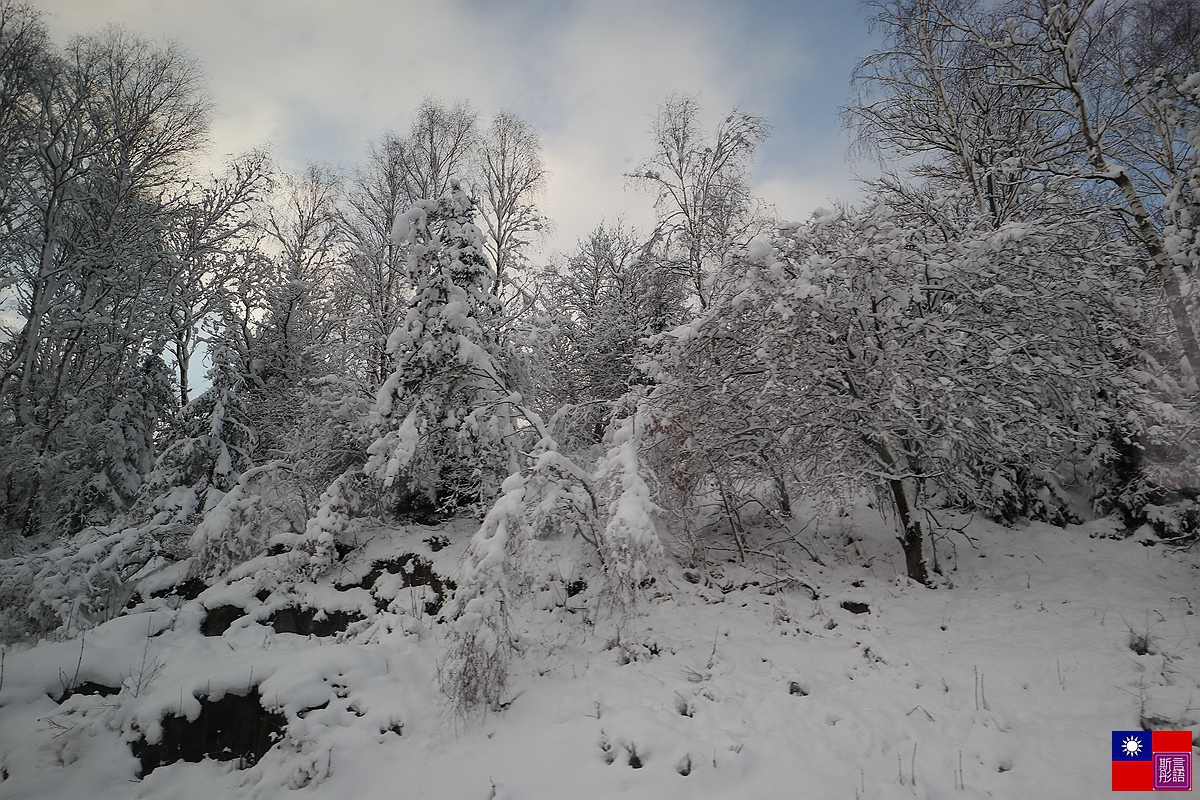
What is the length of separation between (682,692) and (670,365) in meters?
4.51

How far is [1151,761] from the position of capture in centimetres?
400

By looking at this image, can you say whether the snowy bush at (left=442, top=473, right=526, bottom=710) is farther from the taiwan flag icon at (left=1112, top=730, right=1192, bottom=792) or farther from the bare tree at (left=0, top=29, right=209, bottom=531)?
the bare tree at (left=0, top=29, right=209, bottom=531)

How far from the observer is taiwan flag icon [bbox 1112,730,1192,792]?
3770 millimetres

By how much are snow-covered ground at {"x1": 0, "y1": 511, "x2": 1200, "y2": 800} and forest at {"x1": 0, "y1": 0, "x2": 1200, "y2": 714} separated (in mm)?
653

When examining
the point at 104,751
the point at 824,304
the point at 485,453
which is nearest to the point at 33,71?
the point at 485,453

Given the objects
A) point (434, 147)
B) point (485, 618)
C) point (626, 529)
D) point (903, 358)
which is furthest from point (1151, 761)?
point (434, 147)

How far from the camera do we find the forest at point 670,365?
666cm

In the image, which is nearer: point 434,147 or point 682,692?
point 682,692

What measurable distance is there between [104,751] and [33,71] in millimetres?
14004

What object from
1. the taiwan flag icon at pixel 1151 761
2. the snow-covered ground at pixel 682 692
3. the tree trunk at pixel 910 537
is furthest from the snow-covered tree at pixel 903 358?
the taiwan flag icon at pixel 1151 761

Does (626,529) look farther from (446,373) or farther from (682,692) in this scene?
(446,373)

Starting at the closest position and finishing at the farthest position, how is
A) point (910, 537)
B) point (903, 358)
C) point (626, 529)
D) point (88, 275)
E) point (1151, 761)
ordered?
point (1151, 761), point (626, 529), point (903, 358), point (910, 537), point (88, 275)

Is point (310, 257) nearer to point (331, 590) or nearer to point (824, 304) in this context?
point (331, 590)

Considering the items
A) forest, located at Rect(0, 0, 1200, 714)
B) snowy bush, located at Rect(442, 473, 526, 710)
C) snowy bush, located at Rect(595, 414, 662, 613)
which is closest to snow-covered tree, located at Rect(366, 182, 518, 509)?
forest, located at Rect(0, 0, 1200, 714)
